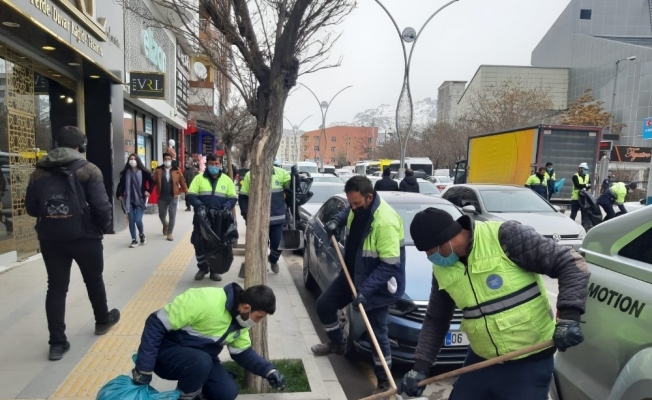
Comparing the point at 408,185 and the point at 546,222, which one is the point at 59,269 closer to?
the point at 546,222

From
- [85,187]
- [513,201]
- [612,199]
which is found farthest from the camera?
[612,199]

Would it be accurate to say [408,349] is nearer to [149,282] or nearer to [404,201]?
[404,201]

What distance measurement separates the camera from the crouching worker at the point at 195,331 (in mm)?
2662

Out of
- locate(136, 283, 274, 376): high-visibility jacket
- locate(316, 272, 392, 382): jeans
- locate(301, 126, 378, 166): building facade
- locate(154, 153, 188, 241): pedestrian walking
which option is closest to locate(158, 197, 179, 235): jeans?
locate(154, 153, 188, 241): pedestrian walking

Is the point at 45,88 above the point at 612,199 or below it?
above

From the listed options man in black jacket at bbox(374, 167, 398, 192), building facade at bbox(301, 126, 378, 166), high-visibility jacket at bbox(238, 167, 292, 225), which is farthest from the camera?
building facade at bbox(301, 126, 378, 166)

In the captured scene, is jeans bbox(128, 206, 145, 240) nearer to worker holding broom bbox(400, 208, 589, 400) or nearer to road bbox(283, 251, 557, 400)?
road bbox(283, 251, 557, 400)

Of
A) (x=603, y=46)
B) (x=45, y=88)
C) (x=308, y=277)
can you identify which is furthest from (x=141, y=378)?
(x=603, y=46)

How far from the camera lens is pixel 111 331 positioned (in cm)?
436

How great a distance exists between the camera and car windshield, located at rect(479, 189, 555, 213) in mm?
9053

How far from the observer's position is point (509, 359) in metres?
2.17

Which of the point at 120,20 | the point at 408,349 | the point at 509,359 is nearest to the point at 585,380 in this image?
the point at 509,359

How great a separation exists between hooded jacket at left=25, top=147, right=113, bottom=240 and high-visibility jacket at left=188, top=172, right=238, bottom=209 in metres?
2.06

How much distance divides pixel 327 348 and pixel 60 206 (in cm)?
259
